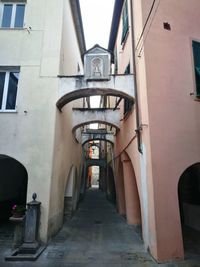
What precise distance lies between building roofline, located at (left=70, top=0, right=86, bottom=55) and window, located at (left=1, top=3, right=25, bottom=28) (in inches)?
104

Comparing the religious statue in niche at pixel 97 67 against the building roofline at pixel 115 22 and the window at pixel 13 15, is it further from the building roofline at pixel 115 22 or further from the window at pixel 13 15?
the building roofline at pixel 115 22

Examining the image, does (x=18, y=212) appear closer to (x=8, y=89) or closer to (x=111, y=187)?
(x=8, y=89)

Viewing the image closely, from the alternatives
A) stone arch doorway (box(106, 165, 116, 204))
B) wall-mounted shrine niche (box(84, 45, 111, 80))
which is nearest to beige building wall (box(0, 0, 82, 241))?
wall-mounted shrine niche (box(84, 45, 111, 80))

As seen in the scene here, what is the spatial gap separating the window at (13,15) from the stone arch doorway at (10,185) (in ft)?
16.3

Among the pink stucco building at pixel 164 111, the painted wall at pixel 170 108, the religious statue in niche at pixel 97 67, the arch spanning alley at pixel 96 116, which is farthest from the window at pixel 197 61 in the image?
the arch spanning alley at pixel 96 116

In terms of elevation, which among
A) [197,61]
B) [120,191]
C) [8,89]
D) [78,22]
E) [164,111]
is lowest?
[120,191]

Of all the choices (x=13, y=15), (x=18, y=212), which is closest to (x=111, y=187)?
(x=18, y=212)

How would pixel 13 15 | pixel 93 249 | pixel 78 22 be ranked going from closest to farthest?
pixel 93 249 → pixel 13 15 → pixel 78 22

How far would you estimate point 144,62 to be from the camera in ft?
18.1

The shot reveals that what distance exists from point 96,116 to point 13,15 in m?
5.29

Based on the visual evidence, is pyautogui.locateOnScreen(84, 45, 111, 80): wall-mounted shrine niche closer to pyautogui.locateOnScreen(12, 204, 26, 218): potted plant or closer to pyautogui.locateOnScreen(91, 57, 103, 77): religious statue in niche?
pyautogui.locateOnScreen(91, 57, 103, 77): religious statue in niche

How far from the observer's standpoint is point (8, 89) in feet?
21.2

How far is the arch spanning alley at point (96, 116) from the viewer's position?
9.69m

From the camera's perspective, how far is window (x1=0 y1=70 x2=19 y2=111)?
6.34m
